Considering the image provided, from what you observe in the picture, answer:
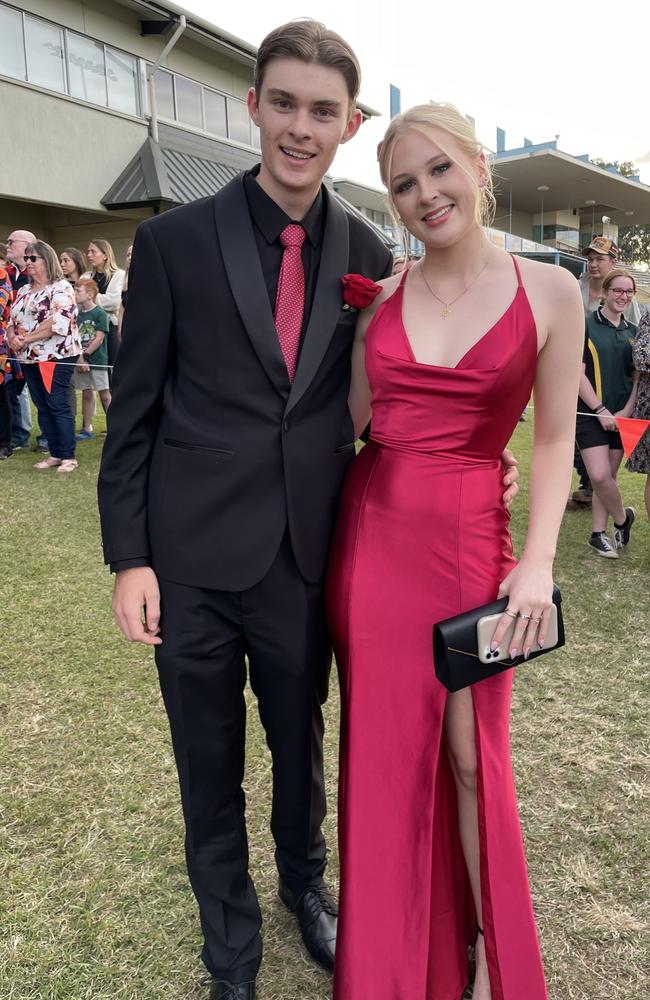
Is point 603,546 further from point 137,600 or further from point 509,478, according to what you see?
point 137,600

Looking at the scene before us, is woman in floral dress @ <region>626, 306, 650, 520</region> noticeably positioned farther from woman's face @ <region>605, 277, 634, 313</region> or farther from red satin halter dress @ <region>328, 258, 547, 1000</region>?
red satin halter dress @ <region>328, 258, 547, 1000</region>

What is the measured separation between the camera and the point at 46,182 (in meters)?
15.1

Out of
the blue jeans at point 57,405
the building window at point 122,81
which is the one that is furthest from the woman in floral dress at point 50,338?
the building window at point 122,81

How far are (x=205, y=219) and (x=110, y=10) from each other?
671 inches

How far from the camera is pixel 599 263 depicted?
21.2ft

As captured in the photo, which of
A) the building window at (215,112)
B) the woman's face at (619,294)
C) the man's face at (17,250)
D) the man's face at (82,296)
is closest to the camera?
the woman's face at (619,294)

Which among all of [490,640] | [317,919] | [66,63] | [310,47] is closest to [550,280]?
[310,47]

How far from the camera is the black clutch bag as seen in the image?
63.8 inches

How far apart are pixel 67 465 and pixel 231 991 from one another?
6.35 metres

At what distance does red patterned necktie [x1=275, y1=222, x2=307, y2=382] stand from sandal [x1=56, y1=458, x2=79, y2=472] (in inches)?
250

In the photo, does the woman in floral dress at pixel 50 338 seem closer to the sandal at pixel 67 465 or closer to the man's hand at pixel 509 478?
the sandal at pixel 67 465

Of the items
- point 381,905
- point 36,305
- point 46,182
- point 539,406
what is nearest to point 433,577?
point 539,406

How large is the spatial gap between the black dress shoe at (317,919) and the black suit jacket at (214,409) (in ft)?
3.32

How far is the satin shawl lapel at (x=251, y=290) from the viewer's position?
1.64 m
